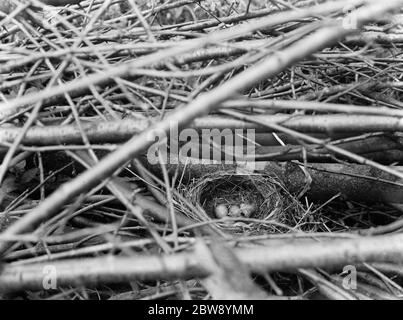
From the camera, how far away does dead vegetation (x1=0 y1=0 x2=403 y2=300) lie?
2.96 ft

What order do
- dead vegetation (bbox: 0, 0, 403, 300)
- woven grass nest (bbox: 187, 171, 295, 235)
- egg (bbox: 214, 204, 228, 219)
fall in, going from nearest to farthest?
dead vegetation (bbox: 0, 0, 403, 300) → woven grass nest (bbox: 187, 171, 295, 235) → egg (bbox: 214, 204, 228, 219)

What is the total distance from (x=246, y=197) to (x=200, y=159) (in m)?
0.51

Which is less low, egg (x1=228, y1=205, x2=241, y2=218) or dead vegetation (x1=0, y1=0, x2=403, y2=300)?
dead vegetation (x1=0, y1=0, x2=403, y2=300)

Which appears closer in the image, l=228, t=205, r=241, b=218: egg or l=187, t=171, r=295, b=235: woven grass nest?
l=187, t=171, r=295, b=235: woven grass nest

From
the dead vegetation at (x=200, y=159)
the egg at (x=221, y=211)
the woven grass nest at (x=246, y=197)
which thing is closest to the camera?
the dead vegetation at (x=200, y=159)

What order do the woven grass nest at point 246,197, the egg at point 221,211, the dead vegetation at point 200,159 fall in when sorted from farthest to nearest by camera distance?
the egg at point 221,211
the woven grass nest at point 246,197
the dead vegetation at point 200,159

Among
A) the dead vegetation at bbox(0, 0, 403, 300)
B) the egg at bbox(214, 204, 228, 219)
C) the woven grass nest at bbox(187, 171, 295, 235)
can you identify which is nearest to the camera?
the dead vegetation at bbox(0, 0, 403, 300)

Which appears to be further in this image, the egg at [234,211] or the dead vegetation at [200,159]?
the egg at [234,211]

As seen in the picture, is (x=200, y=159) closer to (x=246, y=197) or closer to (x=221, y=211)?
(x=221, y=211)

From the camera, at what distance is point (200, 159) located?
5.83 ft

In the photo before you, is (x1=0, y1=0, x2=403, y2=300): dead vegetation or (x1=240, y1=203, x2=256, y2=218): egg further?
(x1=240, y1=203, x2=256, y2=218): egg

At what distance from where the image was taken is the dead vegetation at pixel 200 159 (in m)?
0.90

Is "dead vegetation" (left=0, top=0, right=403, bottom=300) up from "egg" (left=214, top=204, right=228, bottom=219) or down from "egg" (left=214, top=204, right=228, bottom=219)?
up

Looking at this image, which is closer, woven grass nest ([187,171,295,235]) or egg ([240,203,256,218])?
woven grass nest ([187,171,295,235])
